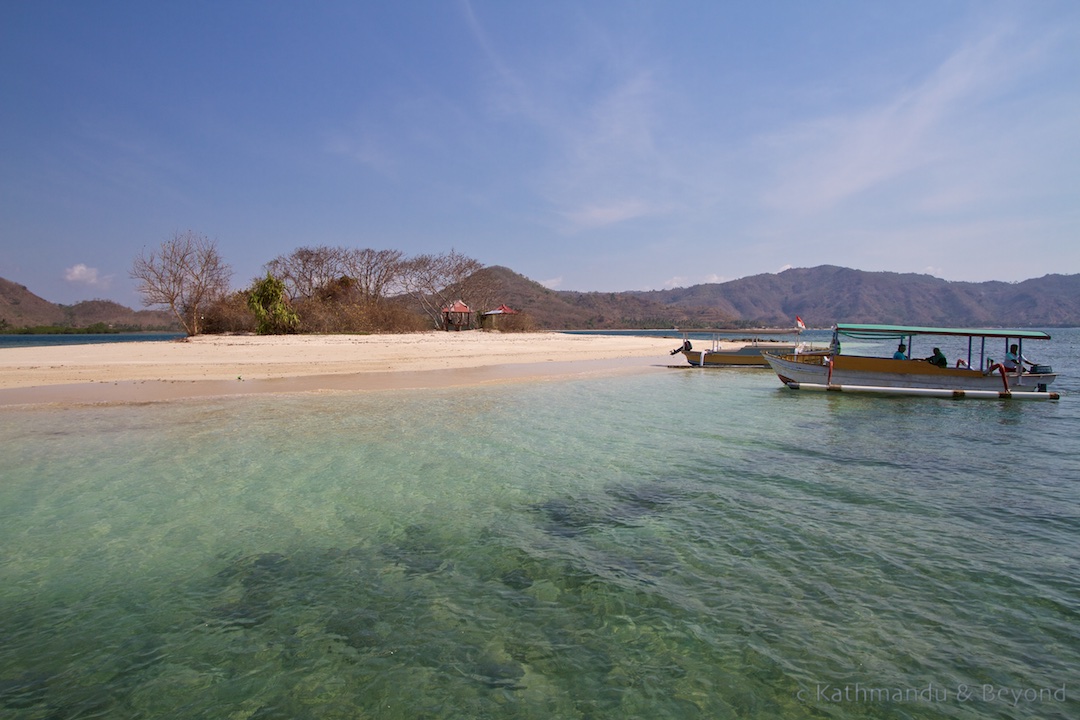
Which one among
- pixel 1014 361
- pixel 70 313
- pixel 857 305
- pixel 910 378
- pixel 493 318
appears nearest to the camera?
pixel 1014 361

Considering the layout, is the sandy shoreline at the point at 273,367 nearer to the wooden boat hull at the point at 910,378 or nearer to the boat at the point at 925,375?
the wooden boat hull at the point at 910,378

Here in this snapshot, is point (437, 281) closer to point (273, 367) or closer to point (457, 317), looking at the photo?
point (457, 317)

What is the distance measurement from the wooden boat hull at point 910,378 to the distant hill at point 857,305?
8401 centimetres

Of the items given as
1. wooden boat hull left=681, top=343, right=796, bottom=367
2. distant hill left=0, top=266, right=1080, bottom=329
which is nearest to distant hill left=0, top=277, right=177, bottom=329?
distant hill left=0, top=266, right=1080, bottom=329

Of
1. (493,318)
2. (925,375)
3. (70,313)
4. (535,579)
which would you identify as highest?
(70,313)

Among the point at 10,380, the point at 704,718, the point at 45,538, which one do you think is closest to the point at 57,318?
the point at 10,380

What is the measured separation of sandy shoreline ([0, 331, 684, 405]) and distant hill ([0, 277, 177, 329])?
7759 centimetres

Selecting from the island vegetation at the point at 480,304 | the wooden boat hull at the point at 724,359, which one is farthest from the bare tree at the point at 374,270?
the wooden boat hull at the point at 724,359

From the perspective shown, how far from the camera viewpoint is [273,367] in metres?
22.5

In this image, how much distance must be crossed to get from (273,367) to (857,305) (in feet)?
599

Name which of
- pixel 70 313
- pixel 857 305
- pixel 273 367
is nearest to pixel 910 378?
pixel 273 367

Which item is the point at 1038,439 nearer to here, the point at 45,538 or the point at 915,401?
the point at 915,401

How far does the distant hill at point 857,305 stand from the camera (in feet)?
400

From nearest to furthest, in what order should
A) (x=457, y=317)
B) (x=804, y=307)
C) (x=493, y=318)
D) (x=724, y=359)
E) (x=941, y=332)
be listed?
(x=941, y=332) < (x=724, y=359) < (x=493, y=318) < (x=457, y=317) < (x=804, y=307)
